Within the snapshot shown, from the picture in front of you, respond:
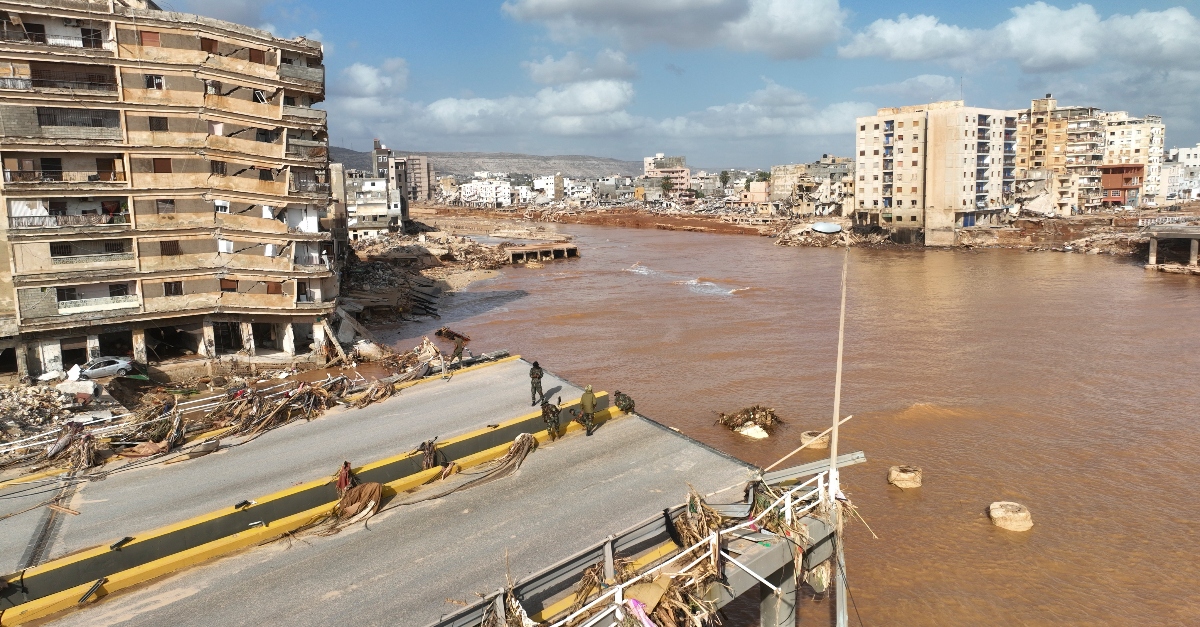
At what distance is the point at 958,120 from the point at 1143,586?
79.6 m

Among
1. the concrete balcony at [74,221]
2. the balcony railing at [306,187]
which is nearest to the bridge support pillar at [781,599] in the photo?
the balcony railing at [306,187]

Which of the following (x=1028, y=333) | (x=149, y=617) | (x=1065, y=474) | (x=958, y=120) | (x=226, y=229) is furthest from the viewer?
(x=958, y=120)

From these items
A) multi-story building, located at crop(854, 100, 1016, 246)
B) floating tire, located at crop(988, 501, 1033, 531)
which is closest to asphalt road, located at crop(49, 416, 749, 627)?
floating tire, located at crop(988, 501, 1033, 531)

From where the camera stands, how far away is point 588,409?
14.6 metres

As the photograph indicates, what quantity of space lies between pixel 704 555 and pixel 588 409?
5.46 metres

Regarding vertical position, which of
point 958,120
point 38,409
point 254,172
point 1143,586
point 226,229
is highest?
point 958,120

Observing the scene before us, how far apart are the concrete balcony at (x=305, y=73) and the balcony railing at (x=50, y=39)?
5936 millimetres

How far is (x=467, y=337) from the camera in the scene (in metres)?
38.8

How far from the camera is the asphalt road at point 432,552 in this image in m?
9.24

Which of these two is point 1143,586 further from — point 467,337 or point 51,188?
point 51,188

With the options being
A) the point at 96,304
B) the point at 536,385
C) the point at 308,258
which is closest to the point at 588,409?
the point at 536,385

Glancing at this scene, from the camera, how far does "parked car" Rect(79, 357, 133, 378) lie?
2473 cm

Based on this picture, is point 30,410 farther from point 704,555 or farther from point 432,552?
point 704,555

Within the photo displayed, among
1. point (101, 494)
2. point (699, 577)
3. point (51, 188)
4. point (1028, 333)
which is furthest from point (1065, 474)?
point (51, 188)
